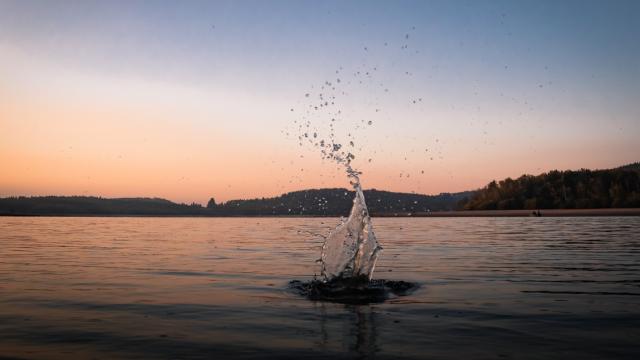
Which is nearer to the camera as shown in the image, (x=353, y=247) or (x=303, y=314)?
(x=303, y=314)

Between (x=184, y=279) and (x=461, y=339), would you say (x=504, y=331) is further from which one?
(x=184, y=279)

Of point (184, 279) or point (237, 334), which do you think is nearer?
point (237, 334)

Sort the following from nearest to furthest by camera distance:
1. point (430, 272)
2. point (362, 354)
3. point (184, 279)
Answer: point (362, 354), point (184, 279), point (430, 272)

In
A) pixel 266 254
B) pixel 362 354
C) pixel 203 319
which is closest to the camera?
pixel 362 354

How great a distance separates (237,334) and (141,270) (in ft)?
40.8

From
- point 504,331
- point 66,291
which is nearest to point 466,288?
point 504,331

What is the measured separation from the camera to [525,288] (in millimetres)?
15742

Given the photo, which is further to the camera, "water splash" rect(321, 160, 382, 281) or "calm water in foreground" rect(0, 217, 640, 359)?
"water splash" rect(321, 160, 382, 281)

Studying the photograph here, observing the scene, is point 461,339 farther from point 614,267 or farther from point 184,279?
point 614,267

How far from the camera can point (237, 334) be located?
9.81m

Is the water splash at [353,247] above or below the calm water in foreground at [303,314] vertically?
above

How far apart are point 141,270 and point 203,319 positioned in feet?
35.1

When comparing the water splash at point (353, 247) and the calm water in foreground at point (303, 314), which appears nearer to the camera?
the calm water in foreground at point (303, 314)

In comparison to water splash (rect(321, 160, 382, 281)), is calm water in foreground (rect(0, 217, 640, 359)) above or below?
below
